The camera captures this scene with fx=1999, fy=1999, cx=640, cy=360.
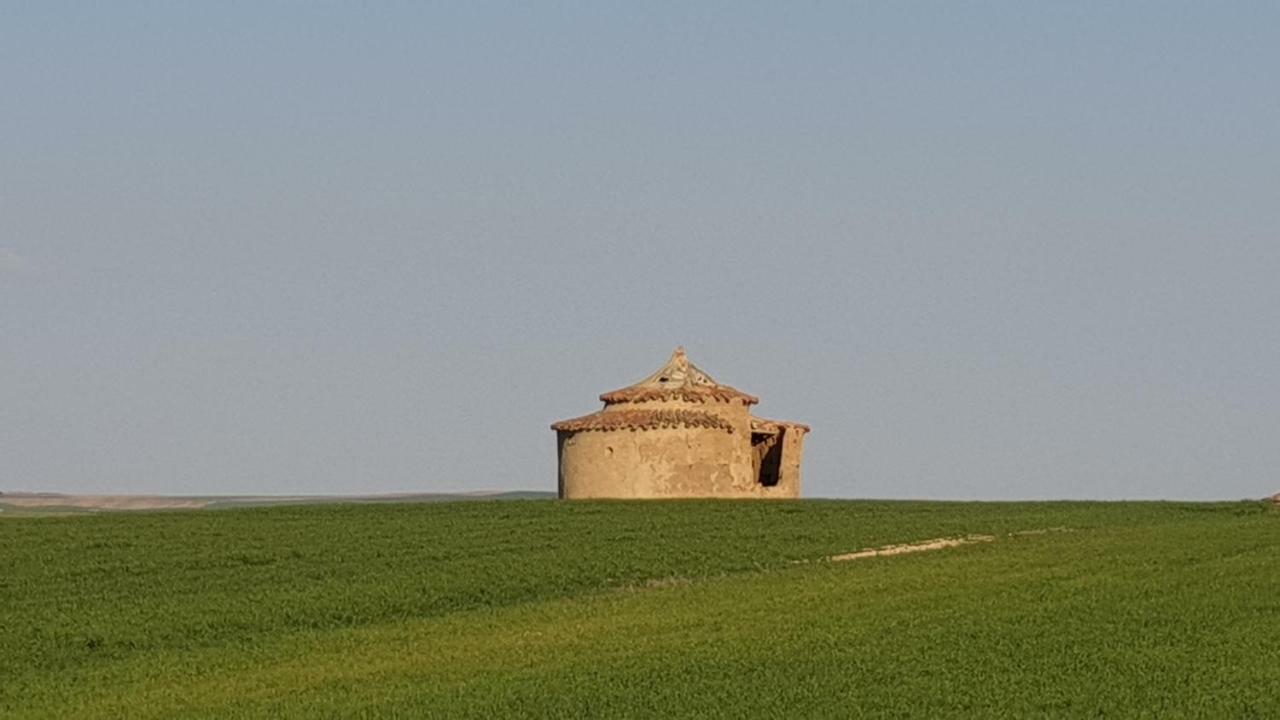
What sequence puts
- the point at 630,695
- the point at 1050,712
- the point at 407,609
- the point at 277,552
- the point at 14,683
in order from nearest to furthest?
the point at 1050,712
the point at 630,695
the point at 14,683
the point at 407,609
the point at 277,552

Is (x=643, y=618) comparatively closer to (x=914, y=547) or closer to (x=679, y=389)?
(x=914, y=547)

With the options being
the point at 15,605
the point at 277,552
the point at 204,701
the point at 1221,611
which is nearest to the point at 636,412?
the point at 277,552

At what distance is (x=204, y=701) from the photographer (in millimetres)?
20984

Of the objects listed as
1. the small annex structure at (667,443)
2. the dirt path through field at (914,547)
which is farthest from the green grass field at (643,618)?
the small annex structure at (667,443)

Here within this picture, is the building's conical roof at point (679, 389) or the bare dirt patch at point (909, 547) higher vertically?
the building's conical roof at point (679, 389)

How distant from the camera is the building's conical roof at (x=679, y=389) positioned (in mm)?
55094

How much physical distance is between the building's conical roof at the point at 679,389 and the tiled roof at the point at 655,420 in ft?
1.95

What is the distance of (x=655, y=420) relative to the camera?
53.9 m

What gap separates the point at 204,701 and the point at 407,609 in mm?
9481

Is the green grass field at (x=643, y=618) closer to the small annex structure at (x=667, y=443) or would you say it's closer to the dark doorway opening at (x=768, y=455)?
the small annex structure at (x=667, y=443)

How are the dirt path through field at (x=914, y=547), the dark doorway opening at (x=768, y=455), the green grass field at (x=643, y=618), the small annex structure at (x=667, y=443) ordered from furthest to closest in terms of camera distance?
the dark doorway opening at (x=768, y=455) < the small annex structure at (x=667, y=443) < the dirt path through field at (x=914, y=547) < the green grass field at (x=643, y=618)

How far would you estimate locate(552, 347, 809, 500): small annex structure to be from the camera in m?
53.8

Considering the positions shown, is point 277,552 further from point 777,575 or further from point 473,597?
point 777,575

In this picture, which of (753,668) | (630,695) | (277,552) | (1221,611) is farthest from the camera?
(277,552)
